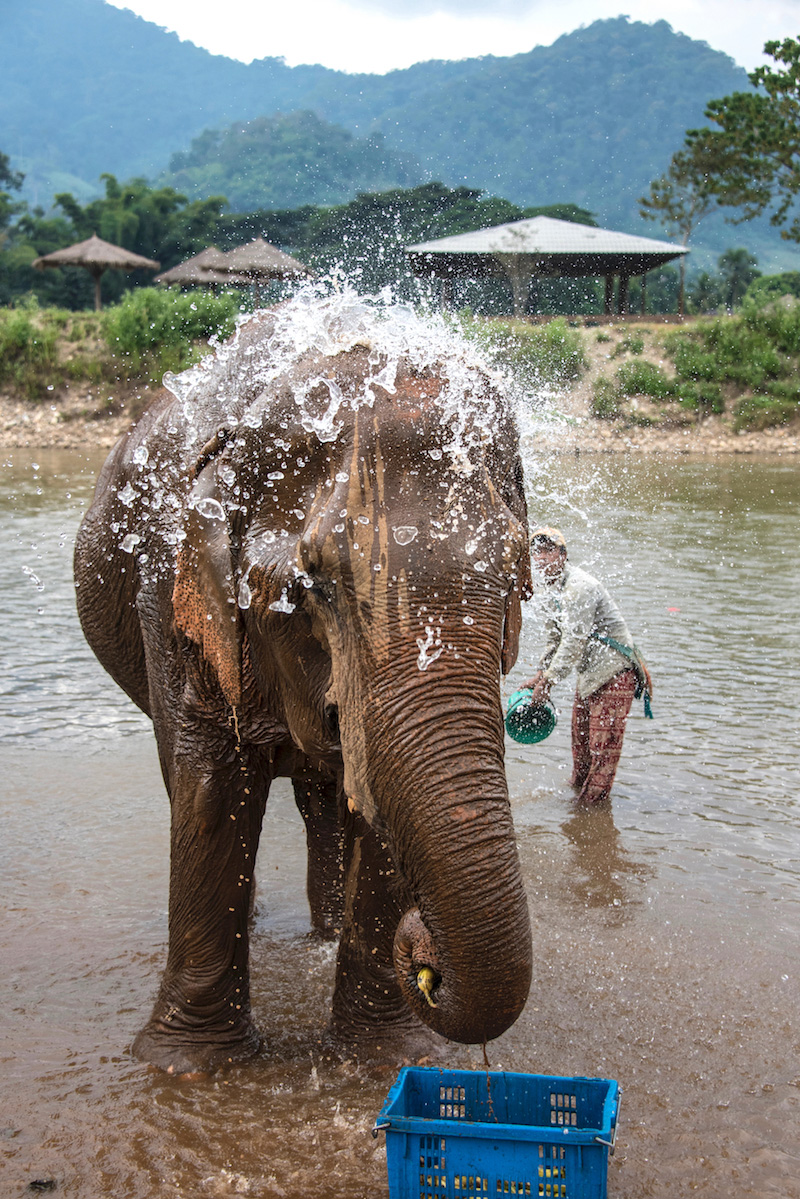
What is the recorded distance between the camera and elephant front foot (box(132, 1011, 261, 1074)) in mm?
4160

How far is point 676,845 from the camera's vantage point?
20.7ft

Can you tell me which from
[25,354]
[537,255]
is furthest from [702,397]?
[25,354]

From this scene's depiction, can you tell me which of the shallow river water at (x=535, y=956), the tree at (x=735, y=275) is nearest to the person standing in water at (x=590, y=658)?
the shallow river water at (x=535, y=956)

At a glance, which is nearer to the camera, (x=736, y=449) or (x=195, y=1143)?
(x=195, y=1143)

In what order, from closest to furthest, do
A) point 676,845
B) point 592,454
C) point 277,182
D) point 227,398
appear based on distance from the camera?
point 227,398 < point 676,845 < point 592,454 < point 277,182

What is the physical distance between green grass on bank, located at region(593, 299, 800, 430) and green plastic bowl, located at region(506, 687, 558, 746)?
2448 cm

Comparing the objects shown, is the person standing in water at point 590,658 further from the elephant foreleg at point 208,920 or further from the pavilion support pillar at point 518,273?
the pavilion support pillar at point 518,273

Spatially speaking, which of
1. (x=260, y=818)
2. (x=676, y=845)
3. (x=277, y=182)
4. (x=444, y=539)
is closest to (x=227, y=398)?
(x=444, y=539)

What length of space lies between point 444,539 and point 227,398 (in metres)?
1.04

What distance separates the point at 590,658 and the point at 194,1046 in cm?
318

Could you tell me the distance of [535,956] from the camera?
5109mm

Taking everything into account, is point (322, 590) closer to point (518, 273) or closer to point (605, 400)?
point (605, 400)

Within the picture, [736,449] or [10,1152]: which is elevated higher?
[10,1152]

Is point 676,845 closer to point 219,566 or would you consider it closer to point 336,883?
point 336,883
